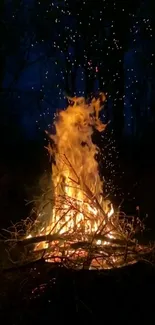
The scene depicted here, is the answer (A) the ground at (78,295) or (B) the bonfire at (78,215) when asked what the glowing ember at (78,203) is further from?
(A) the ground at (78,295)

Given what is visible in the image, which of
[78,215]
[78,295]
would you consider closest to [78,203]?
[78,215]

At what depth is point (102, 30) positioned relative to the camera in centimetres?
1852

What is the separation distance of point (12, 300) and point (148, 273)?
1.40 metres

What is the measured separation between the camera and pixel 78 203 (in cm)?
584

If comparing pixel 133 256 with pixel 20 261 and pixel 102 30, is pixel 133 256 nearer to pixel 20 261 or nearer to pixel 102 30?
pixel 20 261

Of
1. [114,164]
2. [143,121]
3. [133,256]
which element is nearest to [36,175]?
[114,164]

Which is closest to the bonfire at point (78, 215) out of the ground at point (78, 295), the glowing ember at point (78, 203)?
the glowing ember at point (78, 203)

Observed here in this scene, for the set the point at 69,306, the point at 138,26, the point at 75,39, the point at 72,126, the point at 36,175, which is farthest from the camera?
the point at 75,39

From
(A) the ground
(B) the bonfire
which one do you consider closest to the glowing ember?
(B) the bonfire

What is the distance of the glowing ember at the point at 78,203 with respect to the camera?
5.38 metres

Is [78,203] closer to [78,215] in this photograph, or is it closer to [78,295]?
[78,215]

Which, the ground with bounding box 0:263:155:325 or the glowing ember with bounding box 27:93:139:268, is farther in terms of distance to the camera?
the glowing ember with bounding box 27:93:139:268

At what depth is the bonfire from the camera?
17.5 ft

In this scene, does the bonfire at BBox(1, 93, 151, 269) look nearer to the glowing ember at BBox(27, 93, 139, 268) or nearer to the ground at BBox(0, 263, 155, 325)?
the glowing ember at BBox(27, 93, 139, 268)
